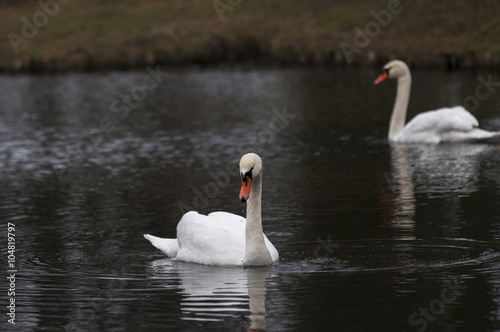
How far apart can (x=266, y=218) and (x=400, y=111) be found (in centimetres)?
953

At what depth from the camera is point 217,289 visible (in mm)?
9977

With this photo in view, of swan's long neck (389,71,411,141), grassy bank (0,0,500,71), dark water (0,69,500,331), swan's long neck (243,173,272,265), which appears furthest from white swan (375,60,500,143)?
grassy bank (0,0,500,71)

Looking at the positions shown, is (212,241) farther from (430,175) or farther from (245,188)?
(430,175)

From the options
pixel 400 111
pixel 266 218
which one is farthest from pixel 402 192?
pixel 400 111

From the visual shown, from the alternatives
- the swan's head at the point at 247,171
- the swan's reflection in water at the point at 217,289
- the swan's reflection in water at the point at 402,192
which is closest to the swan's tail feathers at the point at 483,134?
the swan's reflection in water at the point at 402,192

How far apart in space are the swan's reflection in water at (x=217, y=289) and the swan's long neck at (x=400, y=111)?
1106 cm

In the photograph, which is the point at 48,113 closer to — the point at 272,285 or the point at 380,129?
the point at 380,129

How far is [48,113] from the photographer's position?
31422mm

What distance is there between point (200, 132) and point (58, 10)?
134 feet

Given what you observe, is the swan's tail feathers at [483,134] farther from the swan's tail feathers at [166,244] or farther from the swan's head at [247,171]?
the swan's head at [247,171]

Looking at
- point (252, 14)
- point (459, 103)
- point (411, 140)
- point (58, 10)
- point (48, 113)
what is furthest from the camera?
point (58, 10)

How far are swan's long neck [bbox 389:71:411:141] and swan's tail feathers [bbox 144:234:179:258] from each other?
10614mm

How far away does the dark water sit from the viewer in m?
9.20

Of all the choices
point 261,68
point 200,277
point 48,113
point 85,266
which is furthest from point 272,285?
point 261,68
